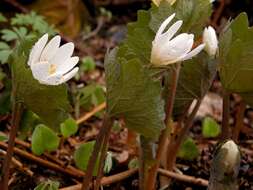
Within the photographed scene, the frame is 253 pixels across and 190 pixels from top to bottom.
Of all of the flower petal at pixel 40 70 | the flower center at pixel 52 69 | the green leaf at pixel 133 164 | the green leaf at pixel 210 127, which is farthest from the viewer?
the green leaf at pixel 210 127

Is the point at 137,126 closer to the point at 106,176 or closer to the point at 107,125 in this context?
the point at 107,125

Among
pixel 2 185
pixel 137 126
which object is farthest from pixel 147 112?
pixel 2 185

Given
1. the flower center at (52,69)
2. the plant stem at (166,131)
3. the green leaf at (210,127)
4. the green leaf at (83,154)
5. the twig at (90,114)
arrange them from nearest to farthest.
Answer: the flower center at (52,69) < the plant stem at (166,131) < the green leaf at (83,154) < the green leaf at (210,127) < the twig at (90,114)

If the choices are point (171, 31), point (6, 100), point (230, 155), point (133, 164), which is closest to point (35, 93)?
point (171, 31)

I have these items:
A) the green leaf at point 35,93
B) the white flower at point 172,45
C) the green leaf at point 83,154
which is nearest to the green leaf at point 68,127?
the green leaf at point 83,154

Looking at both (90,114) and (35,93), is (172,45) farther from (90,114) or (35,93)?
(90,114)

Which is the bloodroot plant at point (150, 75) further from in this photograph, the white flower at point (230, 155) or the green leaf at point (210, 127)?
the green leaf at point (210, 127)
